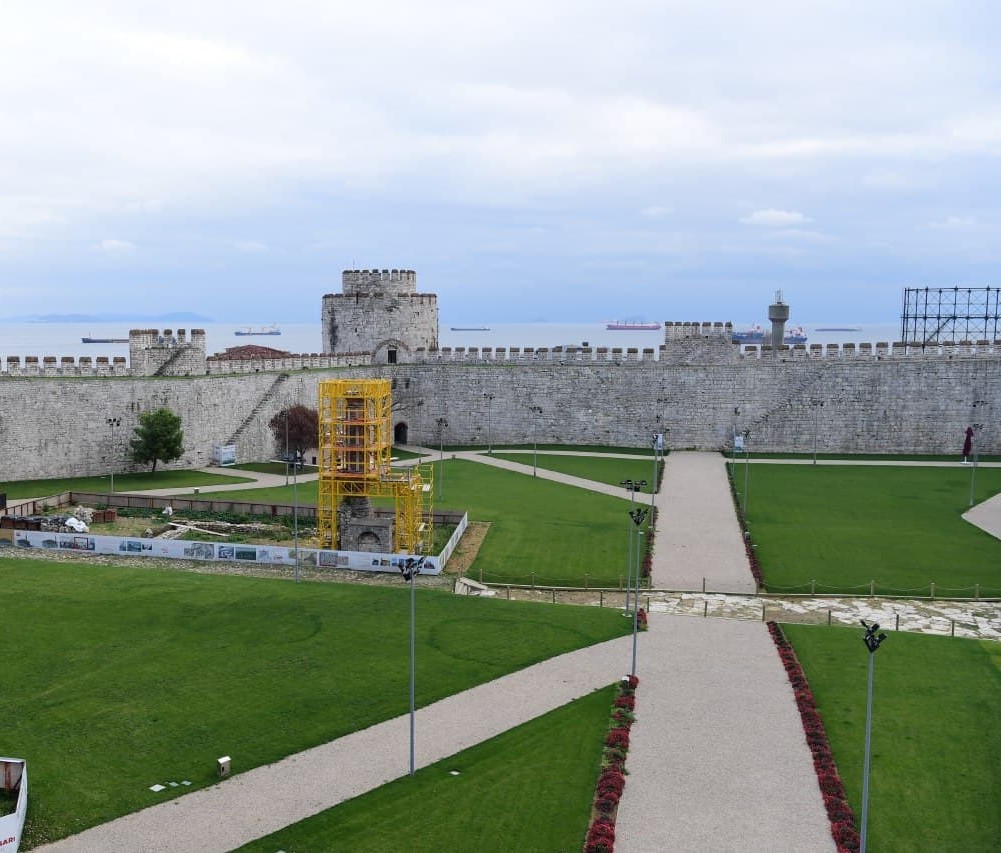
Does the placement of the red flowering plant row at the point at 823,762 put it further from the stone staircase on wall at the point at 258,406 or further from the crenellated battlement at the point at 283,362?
the crenellated battlement at the point at 283,362

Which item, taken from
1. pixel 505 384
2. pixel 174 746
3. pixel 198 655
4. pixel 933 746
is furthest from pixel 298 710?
pixel 505 384

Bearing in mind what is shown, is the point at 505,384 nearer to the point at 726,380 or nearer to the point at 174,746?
the point at 726,380

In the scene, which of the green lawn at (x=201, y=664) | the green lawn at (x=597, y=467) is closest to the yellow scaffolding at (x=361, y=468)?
the green lawn at (x=201, y=664)

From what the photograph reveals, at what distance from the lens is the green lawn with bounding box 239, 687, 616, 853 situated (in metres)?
15.4

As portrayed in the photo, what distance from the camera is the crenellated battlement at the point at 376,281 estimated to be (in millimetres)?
58281

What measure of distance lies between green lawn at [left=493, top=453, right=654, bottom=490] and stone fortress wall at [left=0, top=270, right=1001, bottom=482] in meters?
4.34

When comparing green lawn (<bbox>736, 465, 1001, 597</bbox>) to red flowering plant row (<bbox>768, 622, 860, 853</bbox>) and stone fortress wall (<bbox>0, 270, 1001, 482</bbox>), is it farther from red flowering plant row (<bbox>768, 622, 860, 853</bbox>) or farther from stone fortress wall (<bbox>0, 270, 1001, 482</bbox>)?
red flowering plant row (<bbox>768, 622, 860, 853</bbox>)

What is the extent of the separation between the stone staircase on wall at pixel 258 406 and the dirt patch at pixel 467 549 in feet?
59.0

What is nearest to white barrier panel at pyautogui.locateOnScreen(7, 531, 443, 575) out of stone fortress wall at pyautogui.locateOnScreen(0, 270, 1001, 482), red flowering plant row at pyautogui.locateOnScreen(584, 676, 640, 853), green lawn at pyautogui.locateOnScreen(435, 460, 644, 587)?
green lawn at pyautogui.locateOnScreen(435, 460, 644, 587)

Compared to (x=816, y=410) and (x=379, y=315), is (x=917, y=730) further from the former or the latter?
(x=379, y=315)

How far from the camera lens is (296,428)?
5062cm

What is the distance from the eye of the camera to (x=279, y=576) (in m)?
30.0

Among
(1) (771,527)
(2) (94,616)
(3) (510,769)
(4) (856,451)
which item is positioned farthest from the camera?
(4) (856,451)

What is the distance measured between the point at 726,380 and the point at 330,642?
35851 mm
